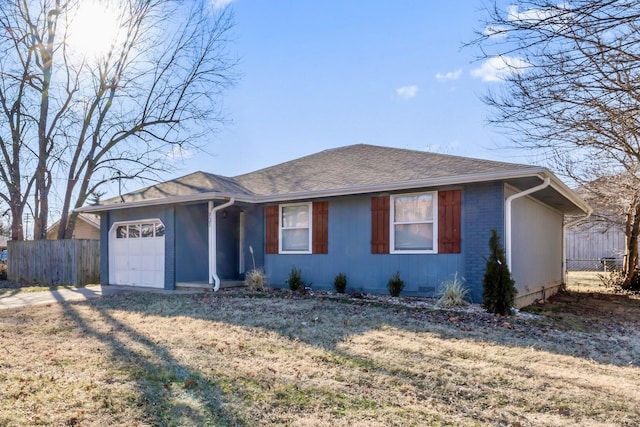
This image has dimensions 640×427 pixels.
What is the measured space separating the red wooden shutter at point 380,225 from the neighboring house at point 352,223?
22mm

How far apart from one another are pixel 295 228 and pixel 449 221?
3.84 metres

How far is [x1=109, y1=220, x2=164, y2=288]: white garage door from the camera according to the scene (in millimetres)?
12320

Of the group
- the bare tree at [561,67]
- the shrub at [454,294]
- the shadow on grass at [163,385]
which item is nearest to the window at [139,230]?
the shadow on grass at [163,385]

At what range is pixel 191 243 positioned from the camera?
1216 cm

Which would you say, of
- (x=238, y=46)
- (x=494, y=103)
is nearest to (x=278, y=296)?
(x=494, y=103)

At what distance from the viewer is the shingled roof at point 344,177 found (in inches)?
346

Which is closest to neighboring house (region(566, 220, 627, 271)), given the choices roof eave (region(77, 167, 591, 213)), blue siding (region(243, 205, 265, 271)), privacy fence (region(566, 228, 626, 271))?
privacy fence (region(566, 228, 626, 271))

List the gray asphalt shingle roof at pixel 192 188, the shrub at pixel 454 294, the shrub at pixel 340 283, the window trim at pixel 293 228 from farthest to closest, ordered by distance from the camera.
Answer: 1. the gray asphalt shingle roof at pixel 192 188
2. the window trim at pixel 293 228
3. the shrub at pixel 340 283
4. the shrub at pixel 454 294

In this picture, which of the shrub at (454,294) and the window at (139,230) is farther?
the window at (139,230)

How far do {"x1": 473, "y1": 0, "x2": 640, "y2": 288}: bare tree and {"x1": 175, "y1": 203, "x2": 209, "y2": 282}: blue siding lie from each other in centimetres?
811

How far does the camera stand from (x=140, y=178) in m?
22.3

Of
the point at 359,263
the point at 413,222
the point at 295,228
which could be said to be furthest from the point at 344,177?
the point at 413,222

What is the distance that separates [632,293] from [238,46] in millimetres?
16834

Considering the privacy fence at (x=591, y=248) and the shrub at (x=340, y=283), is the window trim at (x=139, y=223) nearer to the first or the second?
the shrub at (x=340, y=283)
